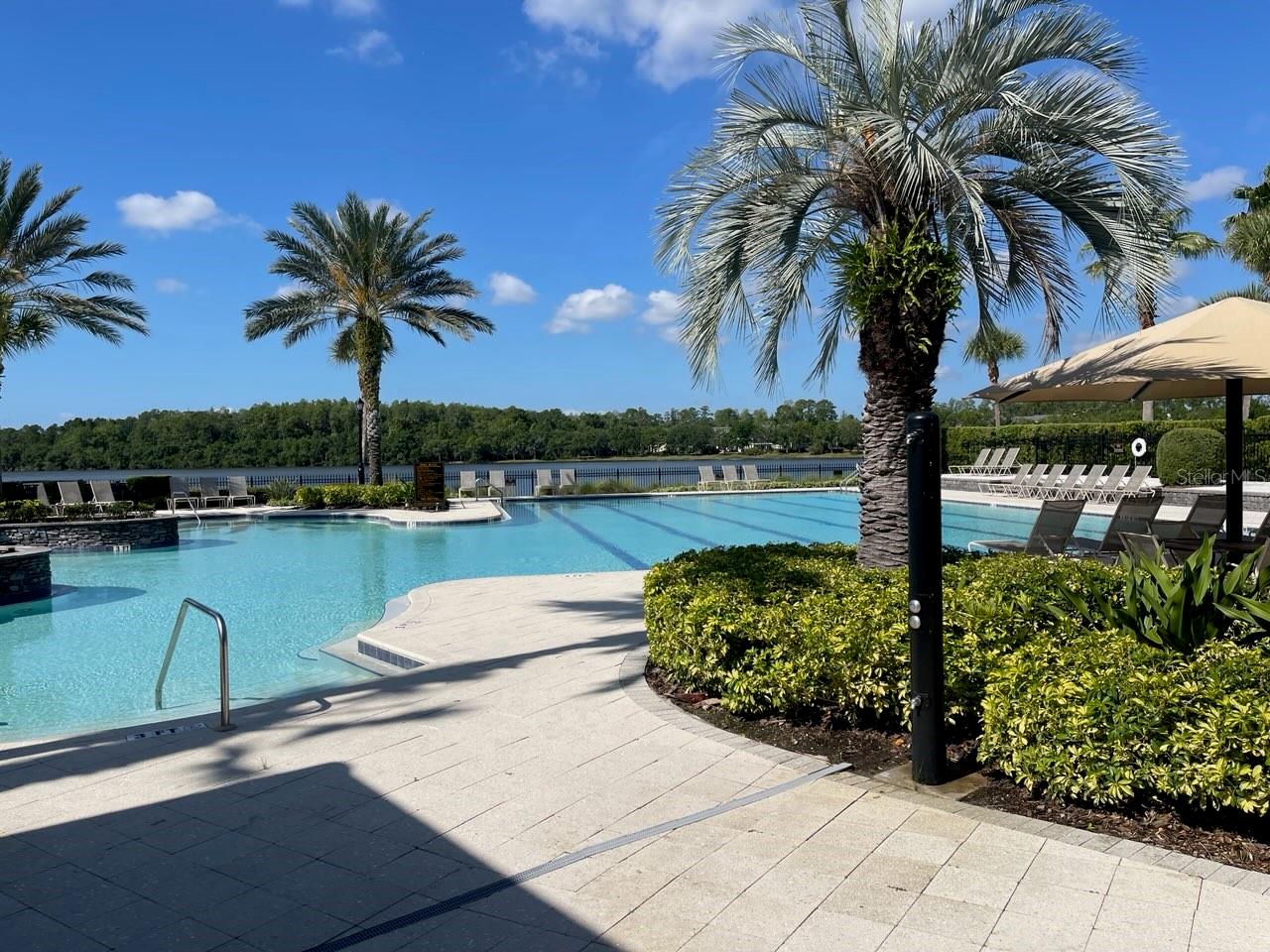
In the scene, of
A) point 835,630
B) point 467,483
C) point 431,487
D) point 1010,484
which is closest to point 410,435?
point 467,483

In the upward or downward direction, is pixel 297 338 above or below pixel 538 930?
above

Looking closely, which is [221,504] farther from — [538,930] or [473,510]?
[538,930]

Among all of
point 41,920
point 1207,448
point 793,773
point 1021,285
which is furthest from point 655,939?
point 1207,448

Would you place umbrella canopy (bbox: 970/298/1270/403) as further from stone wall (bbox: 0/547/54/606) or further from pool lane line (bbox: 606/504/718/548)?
stone wall (bbox: 0/547/54/606)

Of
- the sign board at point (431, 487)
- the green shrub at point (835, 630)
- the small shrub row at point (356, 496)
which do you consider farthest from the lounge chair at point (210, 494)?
the green shrub at point (835, 630)

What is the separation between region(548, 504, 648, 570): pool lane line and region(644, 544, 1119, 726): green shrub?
303 inches

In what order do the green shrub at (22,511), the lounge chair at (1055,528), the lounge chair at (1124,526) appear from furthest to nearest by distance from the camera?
the green shrub at (22,511) < the lounge chair at (1055,528) < the lounge chair at (1124,526)

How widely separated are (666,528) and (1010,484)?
9.99 metres

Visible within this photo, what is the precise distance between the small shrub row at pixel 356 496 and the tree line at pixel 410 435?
414 inches

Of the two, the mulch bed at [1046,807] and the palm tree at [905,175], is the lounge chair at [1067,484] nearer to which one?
the palm tree at [905,175]

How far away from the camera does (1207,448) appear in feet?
70.6

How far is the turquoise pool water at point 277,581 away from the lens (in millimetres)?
7070

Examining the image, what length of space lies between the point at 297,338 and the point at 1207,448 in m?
23.7

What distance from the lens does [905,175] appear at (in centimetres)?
619
